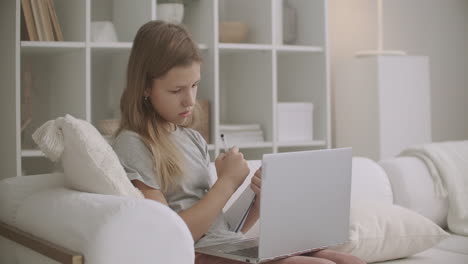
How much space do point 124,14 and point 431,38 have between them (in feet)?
7.49

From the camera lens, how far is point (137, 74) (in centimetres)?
176

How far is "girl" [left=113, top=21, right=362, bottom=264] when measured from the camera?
165 cm

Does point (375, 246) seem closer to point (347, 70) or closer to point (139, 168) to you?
point (139, 168)

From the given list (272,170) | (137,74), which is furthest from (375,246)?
(137,74)

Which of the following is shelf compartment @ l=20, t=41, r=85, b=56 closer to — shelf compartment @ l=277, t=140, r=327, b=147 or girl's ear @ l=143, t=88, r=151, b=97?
shelf compartment @ l=277, t=140, r=327, b=147

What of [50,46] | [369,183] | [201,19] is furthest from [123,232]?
[201,19]

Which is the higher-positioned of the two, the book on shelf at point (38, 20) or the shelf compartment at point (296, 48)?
the book on shelf at point (38, 20)

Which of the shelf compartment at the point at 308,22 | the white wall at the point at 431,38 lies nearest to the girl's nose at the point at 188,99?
the shelf compartment at the point at 308,22

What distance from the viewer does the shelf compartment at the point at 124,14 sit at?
3.11 metres

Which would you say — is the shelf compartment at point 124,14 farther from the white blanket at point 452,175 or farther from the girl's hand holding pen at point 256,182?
the girl's hand holding pen at point 256,182

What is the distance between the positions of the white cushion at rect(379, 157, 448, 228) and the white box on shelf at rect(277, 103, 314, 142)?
0.84 metres

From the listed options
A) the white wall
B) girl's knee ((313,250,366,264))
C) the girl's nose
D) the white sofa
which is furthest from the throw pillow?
the white wall

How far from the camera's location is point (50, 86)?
332 cm

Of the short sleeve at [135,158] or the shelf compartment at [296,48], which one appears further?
the shelf compartment at [296,48]
